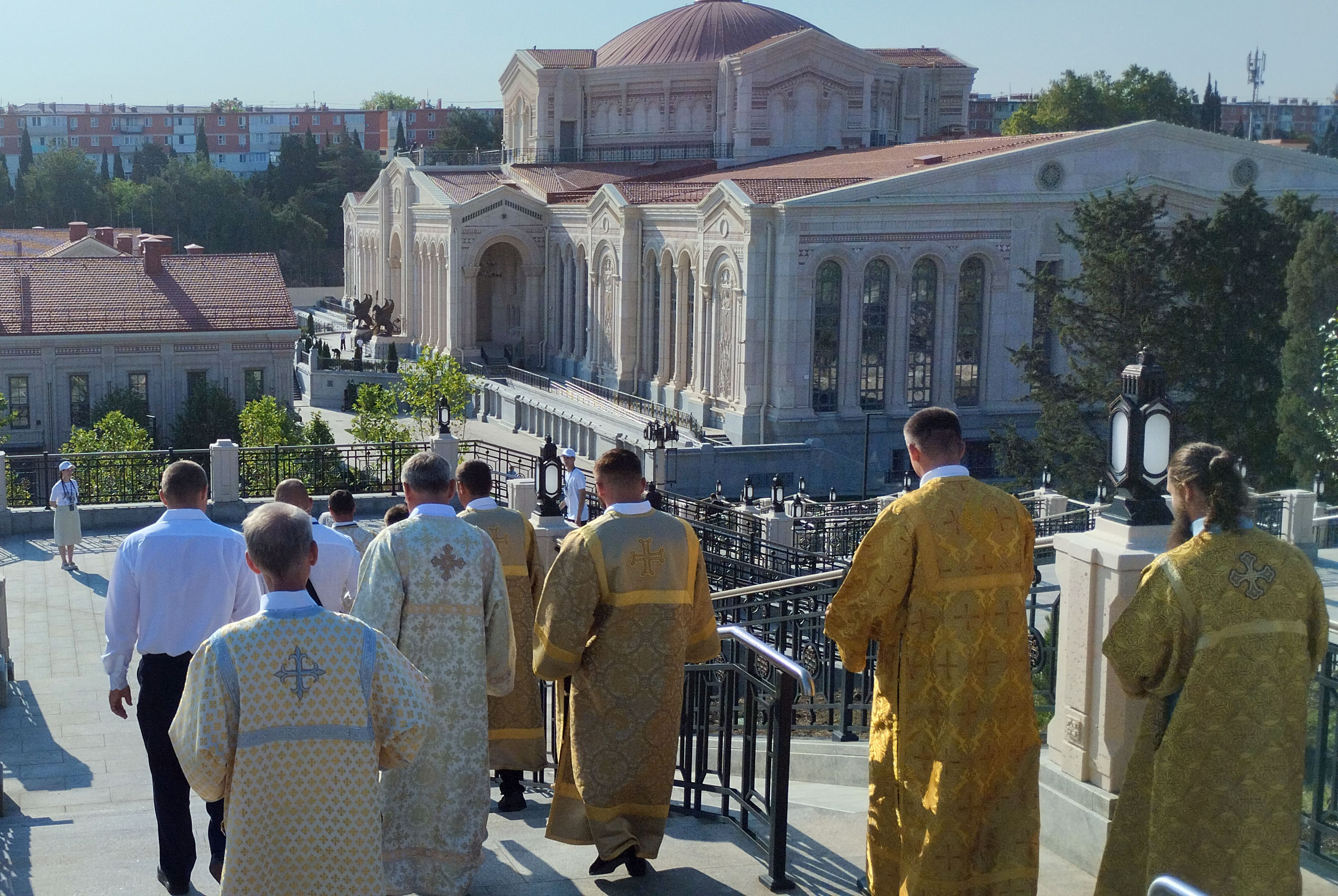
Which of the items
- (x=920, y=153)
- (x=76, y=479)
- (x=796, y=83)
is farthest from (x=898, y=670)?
(x=796, y=83)

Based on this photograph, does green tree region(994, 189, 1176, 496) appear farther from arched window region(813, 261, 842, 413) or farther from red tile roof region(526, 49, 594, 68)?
red tile roof region(526, 49, 594, 68)

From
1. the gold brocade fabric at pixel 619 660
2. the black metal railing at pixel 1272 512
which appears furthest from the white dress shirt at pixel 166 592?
the black metal railing at pixel 1272 512

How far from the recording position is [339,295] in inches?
3312

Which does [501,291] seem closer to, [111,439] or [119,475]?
[111,439]

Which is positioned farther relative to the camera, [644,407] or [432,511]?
[644,407]

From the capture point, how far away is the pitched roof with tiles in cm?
3659

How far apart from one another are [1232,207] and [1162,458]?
80.6 feet

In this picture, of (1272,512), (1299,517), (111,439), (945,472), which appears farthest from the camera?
(111,439)

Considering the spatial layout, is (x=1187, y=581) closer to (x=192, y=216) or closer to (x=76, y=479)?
(x=76, y=479)

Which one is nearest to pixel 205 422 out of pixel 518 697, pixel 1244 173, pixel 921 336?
pixel 921 336

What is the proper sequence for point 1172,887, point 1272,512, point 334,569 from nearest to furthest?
point 1172,887 → point 334,569 → point 1272,512

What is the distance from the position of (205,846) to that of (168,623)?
1357 mm

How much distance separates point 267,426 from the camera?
29.0m

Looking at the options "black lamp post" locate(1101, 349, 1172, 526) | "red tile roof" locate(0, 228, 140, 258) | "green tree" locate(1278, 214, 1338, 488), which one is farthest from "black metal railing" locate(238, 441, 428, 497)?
"red tile roof" locate(0, 228, 140, 258)
